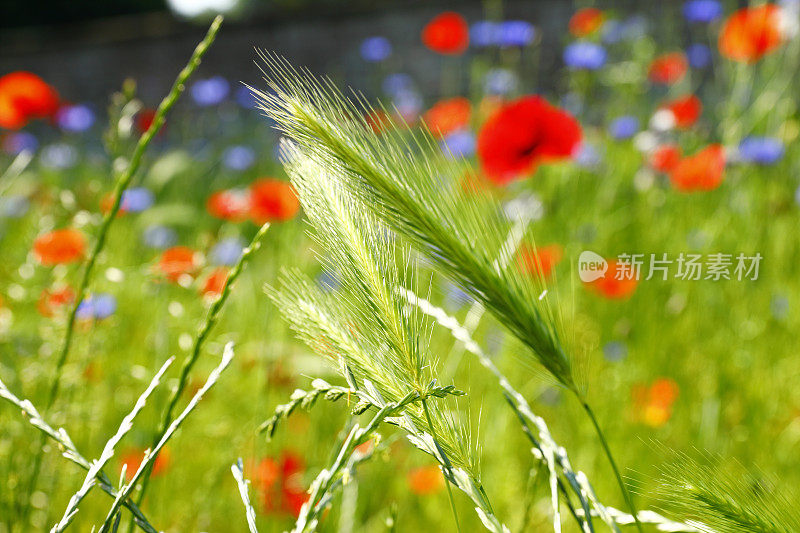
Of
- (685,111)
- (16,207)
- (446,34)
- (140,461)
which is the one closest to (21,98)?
(16,207)

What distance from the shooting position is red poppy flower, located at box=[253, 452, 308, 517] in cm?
78

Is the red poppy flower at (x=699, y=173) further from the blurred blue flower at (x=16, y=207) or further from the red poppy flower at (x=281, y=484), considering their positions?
the blurred blue flower at (x=16, y=207)

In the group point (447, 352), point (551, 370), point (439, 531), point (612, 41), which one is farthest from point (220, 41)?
point (551, 370)

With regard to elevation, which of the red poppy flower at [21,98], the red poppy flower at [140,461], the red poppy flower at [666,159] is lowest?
the red poppy flower at [140,461]

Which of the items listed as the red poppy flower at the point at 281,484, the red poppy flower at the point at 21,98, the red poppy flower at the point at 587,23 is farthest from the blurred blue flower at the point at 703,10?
the red poppy flower at the point at 281,484

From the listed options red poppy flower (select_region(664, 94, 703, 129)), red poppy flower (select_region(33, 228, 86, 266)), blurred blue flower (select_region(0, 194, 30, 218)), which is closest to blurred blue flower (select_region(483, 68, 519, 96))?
red poppy flower (select_region(664, 94, 703, 129))

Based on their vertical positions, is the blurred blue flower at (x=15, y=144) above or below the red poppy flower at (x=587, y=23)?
below

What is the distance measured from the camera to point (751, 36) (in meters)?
1.72

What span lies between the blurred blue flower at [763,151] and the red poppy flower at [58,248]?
59.1 inches

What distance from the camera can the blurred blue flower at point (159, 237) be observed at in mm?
1881

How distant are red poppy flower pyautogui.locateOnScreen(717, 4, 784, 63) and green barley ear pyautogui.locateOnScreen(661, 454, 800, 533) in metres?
1.55

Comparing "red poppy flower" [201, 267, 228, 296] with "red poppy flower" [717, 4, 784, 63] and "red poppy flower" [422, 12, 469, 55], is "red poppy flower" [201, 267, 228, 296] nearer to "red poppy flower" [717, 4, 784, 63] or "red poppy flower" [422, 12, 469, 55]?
"red poppy flower" [717, 4, 784, 63]

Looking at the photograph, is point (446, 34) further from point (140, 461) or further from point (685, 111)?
point (140, 461)

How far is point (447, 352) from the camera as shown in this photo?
1.42 metres
